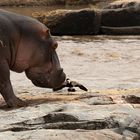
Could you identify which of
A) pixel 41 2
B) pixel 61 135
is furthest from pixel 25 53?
pixel 41 2

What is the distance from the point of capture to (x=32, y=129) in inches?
181

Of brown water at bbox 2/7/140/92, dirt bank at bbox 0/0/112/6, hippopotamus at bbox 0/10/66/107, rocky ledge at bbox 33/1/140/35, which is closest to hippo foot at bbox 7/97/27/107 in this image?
hippopotamus at bbox 0/10/66/107

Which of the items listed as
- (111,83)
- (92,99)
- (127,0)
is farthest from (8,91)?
(127,0)

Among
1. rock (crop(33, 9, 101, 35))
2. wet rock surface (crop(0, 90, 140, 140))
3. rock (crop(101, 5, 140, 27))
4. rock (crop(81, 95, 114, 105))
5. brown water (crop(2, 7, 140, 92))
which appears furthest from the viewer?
rock (crop(101, 5, 140, 27))

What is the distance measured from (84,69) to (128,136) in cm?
780

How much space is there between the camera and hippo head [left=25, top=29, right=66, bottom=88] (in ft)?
22.0

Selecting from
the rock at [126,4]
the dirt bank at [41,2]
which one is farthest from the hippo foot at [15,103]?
the dirt bank at [41,2]

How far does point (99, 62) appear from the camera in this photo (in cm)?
1347

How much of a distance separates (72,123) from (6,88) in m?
1.72

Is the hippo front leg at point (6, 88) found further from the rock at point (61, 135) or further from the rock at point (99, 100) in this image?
the rock at point (61, 135)

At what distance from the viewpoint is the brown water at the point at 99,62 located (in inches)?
398

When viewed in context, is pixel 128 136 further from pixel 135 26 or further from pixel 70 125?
pixel 135 26

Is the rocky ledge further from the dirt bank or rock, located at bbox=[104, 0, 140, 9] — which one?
the dirt bank

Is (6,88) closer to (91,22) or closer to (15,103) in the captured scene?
(15,103)
